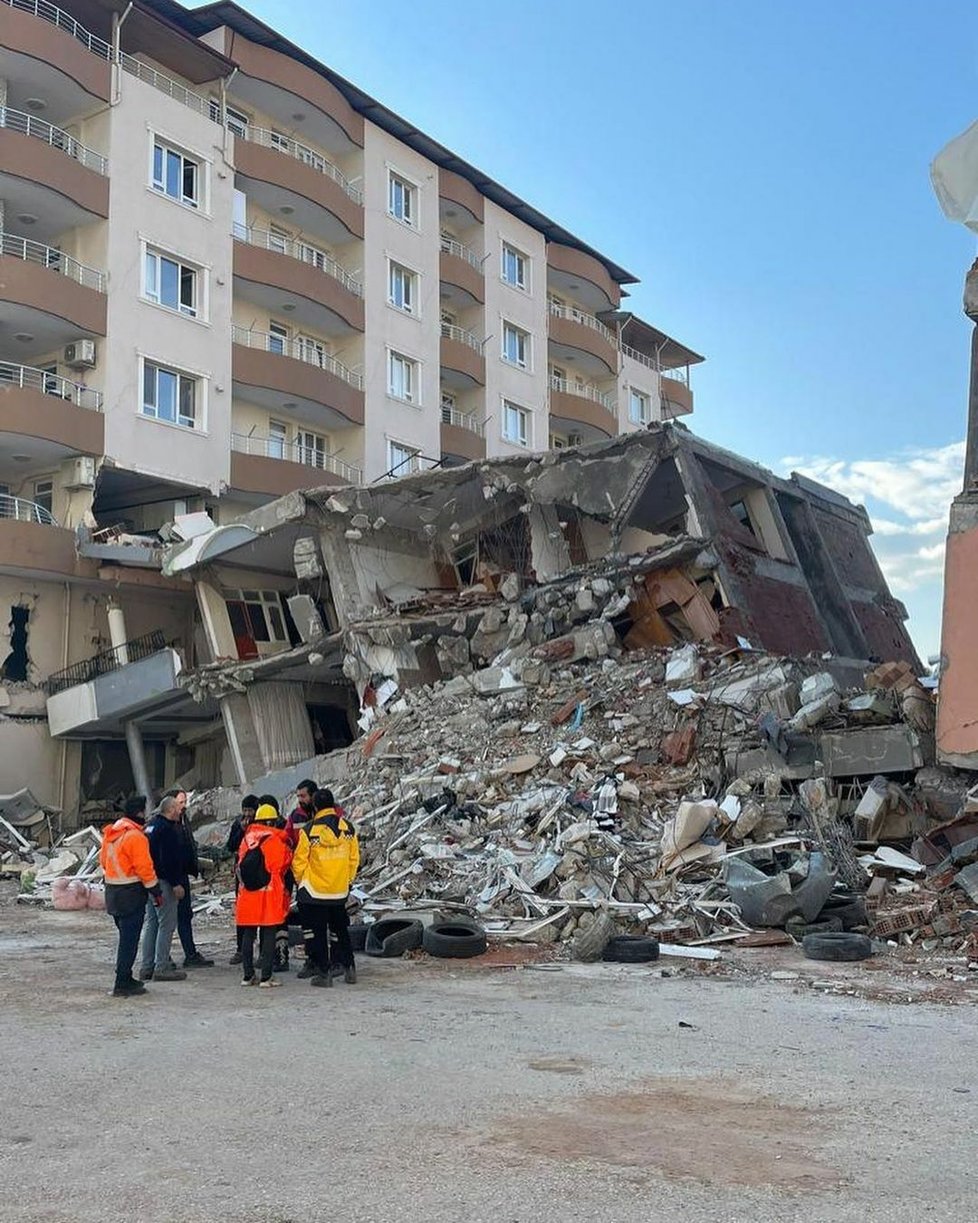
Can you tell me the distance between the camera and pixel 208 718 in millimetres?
27078

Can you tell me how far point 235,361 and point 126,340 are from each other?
10.3 ft

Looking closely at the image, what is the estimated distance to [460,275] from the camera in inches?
1462

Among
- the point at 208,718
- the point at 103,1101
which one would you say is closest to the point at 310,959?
the point at 103,1101

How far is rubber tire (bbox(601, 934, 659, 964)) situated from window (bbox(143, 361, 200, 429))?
2030 centimetres

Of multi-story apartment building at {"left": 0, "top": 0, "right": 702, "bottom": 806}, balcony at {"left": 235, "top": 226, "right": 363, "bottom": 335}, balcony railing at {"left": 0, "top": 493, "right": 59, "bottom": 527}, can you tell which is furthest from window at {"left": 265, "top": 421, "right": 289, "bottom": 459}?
Answer: balcony railing at {"left": 0, "top": 493, "right": 59, "bottom": 527}

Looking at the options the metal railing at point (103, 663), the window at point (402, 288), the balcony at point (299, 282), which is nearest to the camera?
the metal railing at point (103, 663)

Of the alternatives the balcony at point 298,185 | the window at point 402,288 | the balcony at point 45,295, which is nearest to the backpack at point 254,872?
the balcony at point 45,295

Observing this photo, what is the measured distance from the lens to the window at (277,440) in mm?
30297

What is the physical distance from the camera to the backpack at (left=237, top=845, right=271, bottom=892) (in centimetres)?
850

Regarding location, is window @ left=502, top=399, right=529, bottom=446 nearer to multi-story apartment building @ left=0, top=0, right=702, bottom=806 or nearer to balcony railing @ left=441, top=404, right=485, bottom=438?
balcony railing @ left=441, top=404, right=485, bottom=438

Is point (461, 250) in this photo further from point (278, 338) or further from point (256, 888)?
point (256, 888)

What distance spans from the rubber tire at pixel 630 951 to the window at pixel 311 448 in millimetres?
23134

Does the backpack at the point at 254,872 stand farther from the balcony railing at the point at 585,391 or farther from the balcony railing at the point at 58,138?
the balcony railing at the point at 585,391

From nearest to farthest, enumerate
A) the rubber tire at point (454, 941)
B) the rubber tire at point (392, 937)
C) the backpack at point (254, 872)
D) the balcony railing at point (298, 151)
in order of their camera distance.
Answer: the backpack at point (254, 872) → the rubber tire at point (454, 941) → the rubber tire at point (392, 937) → the balcony railing at point (298, 151)
